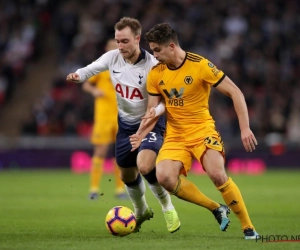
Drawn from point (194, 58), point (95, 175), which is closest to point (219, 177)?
point (194, 58)

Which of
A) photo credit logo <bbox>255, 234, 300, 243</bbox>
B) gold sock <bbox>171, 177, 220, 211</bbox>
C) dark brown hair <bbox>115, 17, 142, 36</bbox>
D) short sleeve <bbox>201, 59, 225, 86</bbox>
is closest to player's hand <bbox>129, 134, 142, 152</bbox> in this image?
gold sock <bbox>171, 177, 220, 211</bbox>

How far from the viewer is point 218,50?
23.2 metres

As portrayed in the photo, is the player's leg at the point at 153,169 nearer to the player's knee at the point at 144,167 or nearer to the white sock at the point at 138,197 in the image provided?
the player's knee at the point at 144,167

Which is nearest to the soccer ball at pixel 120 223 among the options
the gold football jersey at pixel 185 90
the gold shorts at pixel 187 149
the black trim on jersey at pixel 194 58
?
the gold shorts at pixel 187 149

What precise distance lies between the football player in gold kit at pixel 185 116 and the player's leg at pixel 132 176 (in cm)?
68

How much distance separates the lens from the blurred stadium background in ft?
70.7

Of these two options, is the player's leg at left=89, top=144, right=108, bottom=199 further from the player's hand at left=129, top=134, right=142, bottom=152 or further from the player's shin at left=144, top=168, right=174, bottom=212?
the player's hand at left=129, top=134, right=142, bottom=152

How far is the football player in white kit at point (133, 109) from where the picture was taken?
9.05 metres

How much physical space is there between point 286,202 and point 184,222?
131 inches

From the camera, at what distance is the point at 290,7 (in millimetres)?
24250

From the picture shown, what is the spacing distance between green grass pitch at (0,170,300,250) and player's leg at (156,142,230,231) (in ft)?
0.95

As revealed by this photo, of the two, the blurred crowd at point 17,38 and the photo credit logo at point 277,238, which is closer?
the photo credit logo at point 277,238

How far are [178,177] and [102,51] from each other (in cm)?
1548

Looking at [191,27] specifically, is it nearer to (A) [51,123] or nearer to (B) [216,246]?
(A) [51,123]
